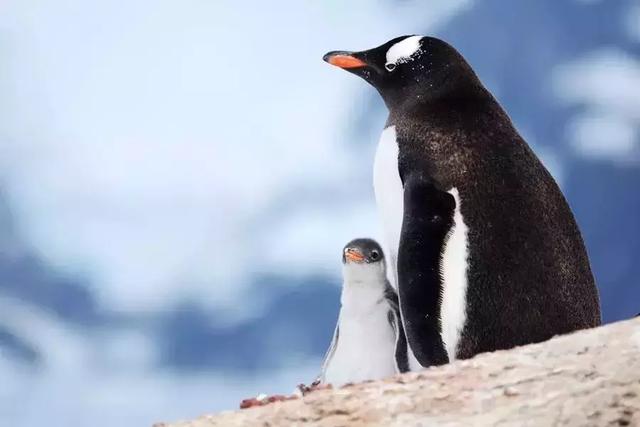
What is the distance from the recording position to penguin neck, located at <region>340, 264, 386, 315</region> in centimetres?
187

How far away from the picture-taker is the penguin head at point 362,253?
1.89 m

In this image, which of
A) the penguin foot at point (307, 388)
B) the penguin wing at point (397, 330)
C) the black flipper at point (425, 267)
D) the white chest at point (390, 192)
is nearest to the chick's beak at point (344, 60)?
the white chest at point (390, 192)

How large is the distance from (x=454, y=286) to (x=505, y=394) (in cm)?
52

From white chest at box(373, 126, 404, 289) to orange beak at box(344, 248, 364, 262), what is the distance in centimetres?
18

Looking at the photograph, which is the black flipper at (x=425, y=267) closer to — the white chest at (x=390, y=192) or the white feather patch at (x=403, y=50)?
the white chest at (x=390, y=192)

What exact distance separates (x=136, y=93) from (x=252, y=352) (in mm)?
865

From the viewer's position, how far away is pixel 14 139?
2604mm

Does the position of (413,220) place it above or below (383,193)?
below

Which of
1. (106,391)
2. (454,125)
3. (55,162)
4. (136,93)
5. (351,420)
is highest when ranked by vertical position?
(136,93)

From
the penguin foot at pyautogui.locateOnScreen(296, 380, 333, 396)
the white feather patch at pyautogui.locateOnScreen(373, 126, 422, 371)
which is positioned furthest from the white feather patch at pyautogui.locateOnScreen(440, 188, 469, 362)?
the penguin foot at pyautogui.locateOnScreen(296, 380, 333, 396)

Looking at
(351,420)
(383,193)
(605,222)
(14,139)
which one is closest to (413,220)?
(383,193)

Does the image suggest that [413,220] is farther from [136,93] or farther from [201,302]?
[136,93]

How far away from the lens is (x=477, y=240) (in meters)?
1.51

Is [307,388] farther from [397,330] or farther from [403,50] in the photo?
[403,50]
